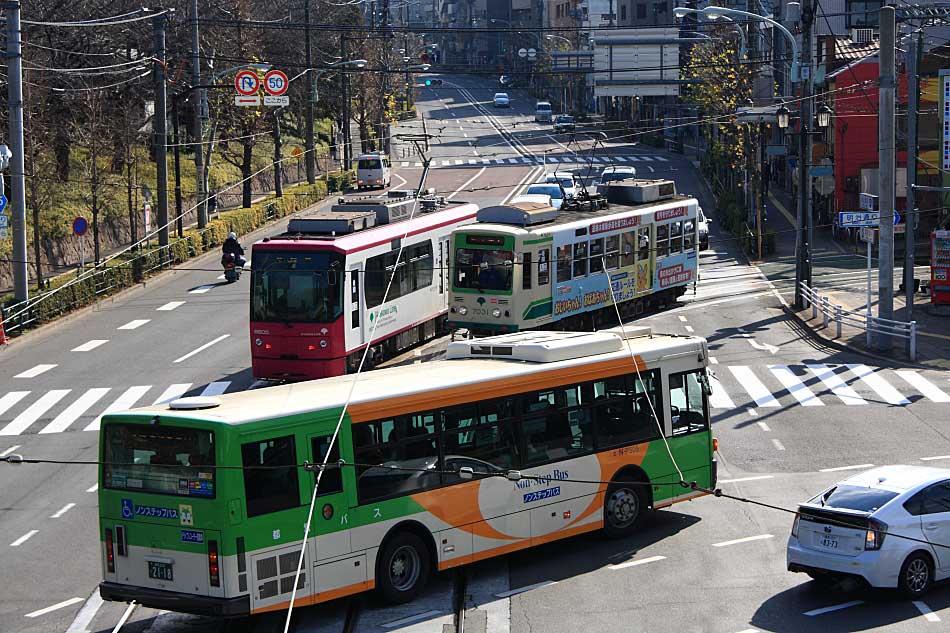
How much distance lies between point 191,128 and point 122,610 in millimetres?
66536

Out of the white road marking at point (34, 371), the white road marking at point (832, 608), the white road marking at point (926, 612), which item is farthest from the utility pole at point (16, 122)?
the white road marking at point (926, 612)

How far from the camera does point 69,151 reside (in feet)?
207

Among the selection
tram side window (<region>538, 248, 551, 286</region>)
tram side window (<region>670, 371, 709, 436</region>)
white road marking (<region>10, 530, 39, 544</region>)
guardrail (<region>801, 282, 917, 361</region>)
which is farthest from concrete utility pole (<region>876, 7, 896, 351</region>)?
white road marking (<region>10, 530, 39, 544</region>)

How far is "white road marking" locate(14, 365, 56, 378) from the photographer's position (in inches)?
1288

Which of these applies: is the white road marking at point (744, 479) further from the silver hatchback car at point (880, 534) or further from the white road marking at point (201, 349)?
the white road marking at point (201, 349)

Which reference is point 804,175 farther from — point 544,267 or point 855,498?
point 855,498

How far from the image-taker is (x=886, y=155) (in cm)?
3406

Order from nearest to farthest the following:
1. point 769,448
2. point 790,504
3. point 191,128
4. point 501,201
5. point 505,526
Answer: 1. point 505,526
2. point 790,504
3. point 769,448
4. point 501,201
5. point 191,128

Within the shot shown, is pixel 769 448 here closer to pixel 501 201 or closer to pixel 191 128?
pixel 501 201

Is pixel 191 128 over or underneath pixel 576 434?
over

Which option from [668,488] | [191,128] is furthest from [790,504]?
[191,128]

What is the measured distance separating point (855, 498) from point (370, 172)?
6178 centimetres

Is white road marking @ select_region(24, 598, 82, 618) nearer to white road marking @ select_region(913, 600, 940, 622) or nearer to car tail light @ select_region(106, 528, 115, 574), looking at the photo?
car tail light @ select_region(106, 528, 115, 574)

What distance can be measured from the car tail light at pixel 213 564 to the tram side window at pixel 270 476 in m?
0.52
